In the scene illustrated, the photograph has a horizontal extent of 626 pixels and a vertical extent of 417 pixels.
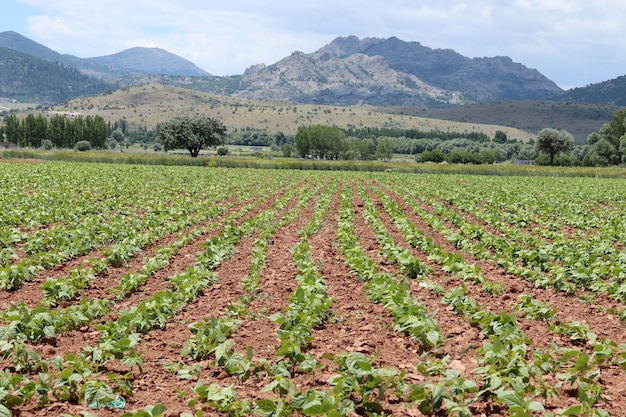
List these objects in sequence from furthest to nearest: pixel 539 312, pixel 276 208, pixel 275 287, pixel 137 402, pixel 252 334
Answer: pixel 276 208
pixel 275 287
pixel 539 312
pixel 252 334
pixel 137 402

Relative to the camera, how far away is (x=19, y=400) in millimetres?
5605

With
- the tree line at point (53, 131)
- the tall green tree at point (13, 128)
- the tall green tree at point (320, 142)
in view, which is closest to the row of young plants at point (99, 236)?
the tree line at point (53, 131)

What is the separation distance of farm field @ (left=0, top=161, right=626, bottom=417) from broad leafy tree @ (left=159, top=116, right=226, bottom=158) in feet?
288

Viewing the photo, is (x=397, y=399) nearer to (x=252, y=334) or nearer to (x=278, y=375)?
(x=278, y=375)

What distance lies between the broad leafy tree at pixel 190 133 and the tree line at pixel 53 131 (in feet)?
138

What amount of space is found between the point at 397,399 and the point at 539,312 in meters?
4.30

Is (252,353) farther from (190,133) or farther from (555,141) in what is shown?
(555,141)

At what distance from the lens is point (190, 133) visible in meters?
104

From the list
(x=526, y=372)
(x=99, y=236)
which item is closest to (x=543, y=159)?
(x=99, y=236)

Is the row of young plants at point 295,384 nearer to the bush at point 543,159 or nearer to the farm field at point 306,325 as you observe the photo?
the farm field at point 306,325

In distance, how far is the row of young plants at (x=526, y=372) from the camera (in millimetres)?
5473

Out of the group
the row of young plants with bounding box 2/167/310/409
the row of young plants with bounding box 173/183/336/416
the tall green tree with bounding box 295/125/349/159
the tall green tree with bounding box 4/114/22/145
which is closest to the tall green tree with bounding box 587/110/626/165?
the tall green tree with bounding box 295/125/349/159

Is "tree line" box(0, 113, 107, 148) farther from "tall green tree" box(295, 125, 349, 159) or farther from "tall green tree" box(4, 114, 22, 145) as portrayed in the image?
"tall green tree" box(295, 125, 349, 159)

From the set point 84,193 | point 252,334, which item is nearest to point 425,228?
point 252,334
